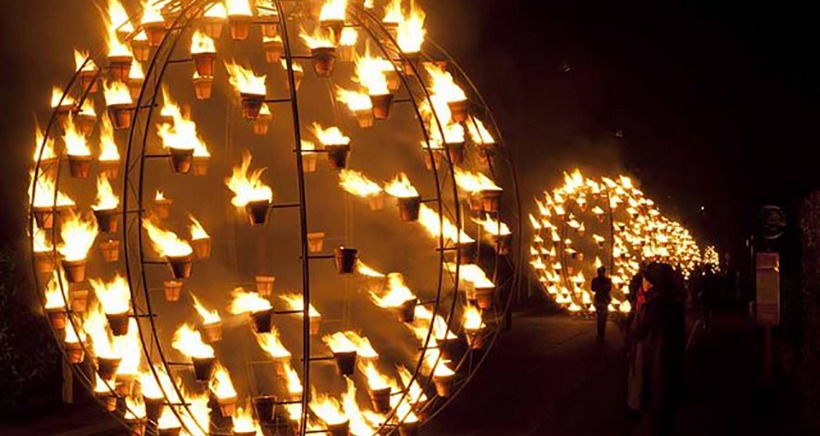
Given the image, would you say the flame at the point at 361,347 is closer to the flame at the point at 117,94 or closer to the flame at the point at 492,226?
the flame at the point at 492,226

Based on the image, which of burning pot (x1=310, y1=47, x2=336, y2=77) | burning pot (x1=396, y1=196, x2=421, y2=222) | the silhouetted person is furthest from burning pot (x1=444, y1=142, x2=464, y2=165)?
the silhouetted person

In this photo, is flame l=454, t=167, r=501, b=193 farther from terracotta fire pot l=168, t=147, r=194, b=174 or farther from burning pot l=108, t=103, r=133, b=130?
burning pot l=108, t=103, r=133, b=130

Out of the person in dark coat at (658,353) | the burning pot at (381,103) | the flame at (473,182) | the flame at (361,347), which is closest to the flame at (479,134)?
the flame at (473,182)

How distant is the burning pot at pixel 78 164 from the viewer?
6613 millimetres

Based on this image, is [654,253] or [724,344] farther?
[654,253]

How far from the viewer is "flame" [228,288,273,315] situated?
20.1 feet

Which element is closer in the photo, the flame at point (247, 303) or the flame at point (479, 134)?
the flame at point (247, 303)

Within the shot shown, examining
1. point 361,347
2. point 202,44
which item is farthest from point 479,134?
point 202,44

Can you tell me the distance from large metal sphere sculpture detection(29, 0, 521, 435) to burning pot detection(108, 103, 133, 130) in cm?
3

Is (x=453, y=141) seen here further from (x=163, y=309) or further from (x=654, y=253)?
(x=654, y=253)

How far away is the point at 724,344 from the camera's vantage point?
76.1ft

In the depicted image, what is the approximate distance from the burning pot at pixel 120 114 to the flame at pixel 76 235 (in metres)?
0.67

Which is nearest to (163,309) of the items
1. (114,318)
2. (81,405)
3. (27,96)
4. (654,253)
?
(114,318)

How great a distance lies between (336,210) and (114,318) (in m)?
1.96
